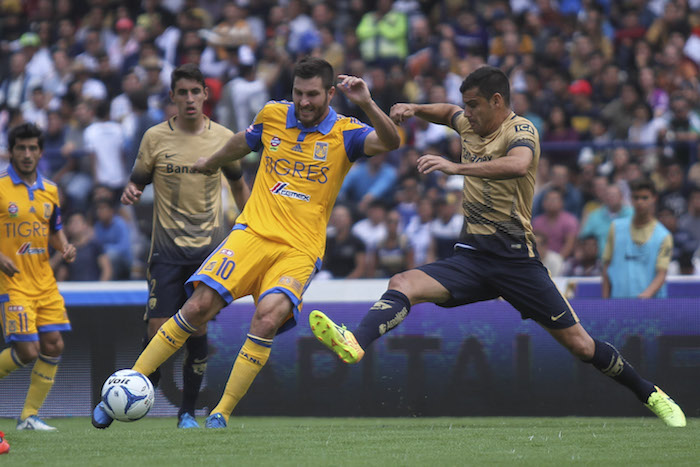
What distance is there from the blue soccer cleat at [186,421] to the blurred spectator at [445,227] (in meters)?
5.16

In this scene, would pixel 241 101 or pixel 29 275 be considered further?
pixel 241 101

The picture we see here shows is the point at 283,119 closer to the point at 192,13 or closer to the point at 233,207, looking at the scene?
the point at 233,207

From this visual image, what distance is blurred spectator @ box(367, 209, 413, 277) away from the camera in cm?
1275

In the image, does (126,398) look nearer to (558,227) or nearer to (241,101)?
(558,227)

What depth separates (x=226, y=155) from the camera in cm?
754

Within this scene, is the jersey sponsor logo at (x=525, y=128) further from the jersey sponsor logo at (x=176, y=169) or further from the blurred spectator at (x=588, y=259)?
the blurred spectator at (x=588, y=259)

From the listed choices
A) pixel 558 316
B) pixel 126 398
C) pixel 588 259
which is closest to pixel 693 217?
pixel 588 259

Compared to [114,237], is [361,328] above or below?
above

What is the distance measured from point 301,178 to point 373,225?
622 cm

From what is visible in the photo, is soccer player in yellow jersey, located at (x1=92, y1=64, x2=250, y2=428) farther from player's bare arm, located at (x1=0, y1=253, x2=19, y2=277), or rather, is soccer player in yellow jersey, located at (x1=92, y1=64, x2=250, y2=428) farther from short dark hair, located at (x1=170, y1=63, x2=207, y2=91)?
player's bare arm, located at (x1=0, y1=253, x2=19, y2=277)

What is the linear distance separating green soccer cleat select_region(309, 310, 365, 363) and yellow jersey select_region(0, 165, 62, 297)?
3310 mm

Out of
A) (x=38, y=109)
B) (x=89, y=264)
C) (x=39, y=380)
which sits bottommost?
(x=89, y=264)

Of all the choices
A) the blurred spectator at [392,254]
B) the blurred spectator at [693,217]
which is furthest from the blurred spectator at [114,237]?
the blurred spectator at [693,217]

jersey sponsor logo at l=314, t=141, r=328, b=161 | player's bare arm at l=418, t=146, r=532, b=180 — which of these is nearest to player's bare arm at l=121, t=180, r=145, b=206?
jersey sponsor logo at l=314, t=141, r=328, b=161
